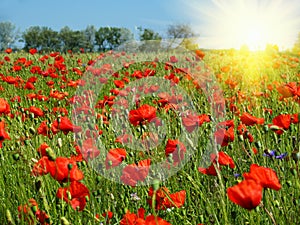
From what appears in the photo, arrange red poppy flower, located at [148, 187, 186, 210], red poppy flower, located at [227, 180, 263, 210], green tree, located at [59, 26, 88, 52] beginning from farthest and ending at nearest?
1. green tree, located at [59, 26, 88, 52]
2. red poppy flower, located at [148, 187, 186, 210]
3. red poppy flower, located at [227, 180, 263, 210]

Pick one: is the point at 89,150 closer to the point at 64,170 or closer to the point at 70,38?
the point at 64,170

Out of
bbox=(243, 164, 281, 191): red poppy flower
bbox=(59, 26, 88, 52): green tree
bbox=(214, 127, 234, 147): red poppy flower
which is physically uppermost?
bbox=(59, 26, 88, 52): green tree

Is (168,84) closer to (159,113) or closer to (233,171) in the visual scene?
(159,113)

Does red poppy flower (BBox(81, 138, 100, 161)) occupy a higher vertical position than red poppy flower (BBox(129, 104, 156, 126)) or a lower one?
lower

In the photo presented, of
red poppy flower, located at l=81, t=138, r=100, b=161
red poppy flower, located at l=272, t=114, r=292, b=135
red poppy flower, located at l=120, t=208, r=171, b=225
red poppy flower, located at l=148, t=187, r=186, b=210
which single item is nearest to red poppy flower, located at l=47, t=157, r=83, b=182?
red poppy flower, located at l=120, t=208, r=171, b=225

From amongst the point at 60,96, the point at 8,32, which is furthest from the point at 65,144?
the point at 8,32

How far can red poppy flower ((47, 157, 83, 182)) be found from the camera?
1303mm

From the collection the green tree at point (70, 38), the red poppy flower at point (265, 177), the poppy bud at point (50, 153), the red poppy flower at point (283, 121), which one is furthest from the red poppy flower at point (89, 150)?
the green tree at point (70, 38)

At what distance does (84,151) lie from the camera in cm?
207

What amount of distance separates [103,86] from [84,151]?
11.3ft

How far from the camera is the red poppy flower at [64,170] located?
1.30m

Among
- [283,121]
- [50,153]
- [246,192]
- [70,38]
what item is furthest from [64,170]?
[70,38]

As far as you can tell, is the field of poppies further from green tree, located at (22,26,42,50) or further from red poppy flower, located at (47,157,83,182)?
green tree, located at (22,26,42,50)

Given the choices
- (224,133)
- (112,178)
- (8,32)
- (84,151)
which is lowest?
(112,178)
